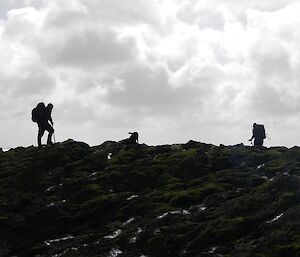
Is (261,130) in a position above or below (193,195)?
above

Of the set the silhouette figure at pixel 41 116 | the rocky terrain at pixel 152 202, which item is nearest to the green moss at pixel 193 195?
the rocky terrain at pixel 152 202

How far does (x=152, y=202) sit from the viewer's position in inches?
1400

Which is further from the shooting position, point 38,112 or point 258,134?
point 258,134

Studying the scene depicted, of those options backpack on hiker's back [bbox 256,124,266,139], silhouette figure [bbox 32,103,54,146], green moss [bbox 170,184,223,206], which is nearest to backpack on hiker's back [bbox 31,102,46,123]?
silhouette figure [bbox 32,103,54,146]

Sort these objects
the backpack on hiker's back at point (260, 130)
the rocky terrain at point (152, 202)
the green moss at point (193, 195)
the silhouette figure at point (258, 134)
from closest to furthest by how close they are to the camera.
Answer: the rocky terrain at point (152, 202) < the green moss at point (193, 195) < the silhouette figure at point (258, 134) < the backpack on hiker's back at point (260, 130)

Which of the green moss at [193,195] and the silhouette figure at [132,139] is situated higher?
the silhouette figure at [132,139]

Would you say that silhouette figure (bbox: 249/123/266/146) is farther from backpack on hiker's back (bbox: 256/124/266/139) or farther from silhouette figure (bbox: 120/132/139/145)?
silhouette figure (bbox: 120/132/139/145)

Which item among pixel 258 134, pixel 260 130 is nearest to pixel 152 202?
pixel 258 134

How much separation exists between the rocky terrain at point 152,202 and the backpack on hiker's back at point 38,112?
4666 millimetres

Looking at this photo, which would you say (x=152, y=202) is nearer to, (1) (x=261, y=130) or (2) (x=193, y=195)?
(2) (x=193, y=195)

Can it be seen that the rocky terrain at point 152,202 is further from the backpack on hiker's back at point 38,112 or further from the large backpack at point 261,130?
the large backpack at point 261,130

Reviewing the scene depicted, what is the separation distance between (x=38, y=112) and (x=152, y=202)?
970 inches

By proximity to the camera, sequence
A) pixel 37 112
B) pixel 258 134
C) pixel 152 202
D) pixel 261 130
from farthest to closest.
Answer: pixel 261 130
pixel 258 134
pixel 37 112
pixel 152 202

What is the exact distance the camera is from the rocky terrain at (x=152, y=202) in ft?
91.9
